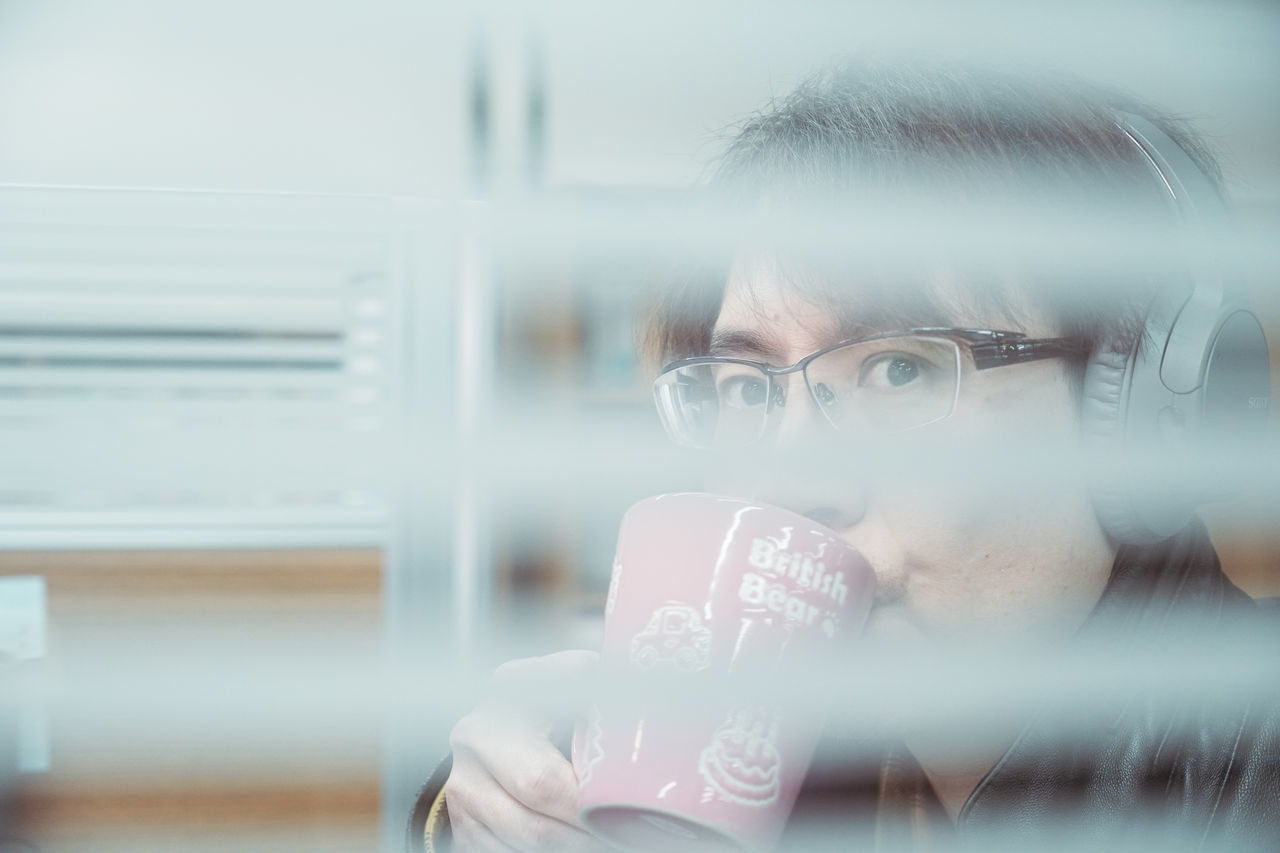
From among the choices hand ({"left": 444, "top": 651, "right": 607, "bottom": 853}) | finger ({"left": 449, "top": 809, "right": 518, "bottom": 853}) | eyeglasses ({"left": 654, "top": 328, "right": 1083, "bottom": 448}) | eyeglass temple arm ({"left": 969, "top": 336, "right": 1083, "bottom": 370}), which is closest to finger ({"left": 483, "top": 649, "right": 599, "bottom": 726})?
hand ({"left": 444, "top": 651, "right": 607, "bottom": 853})

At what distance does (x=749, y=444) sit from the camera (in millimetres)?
573

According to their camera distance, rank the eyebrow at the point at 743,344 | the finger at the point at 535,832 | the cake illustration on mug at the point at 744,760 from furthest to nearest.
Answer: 1. the eyebrow at the point at 743,344
2. the finger at the point at 535,832
3. the cake illustration on mug at the point at 744,760

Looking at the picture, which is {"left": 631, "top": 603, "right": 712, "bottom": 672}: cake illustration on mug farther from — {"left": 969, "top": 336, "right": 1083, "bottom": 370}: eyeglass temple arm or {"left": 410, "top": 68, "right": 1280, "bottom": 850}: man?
{"left": 969, "top": 336, "right": 1083, "bottom": 370}: eyeglass temple arm

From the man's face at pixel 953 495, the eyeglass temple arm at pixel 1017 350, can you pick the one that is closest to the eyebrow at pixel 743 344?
the man's face at pixel 953 495

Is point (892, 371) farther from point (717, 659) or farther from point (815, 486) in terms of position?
point (717, 659)

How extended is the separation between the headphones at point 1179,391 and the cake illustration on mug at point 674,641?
0.27m

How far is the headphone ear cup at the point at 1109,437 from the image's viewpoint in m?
0.50

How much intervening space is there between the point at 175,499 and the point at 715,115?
0.33 metres

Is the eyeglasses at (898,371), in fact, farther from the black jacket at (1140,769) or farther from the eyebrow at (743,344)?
the black jacket at (1140,769)

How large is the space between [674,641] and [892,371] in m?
0.26

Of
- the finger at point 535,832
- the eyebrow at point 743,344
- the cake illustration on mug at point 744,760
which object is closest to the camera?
the cake illustration on mug at point 744,760

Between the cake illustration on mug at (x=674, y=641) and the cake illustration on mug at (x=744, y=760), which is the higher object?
the cake illustration on mug at (x=674, y=641)

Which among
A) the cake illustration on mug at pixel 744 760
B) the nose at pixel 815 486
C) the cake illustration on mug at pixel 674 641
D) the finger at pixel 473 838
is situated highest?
the nose at pixel 815 486

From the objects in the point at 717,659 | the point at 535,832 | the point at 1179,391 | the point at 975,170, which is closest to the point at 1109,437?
the point at 1179,391
